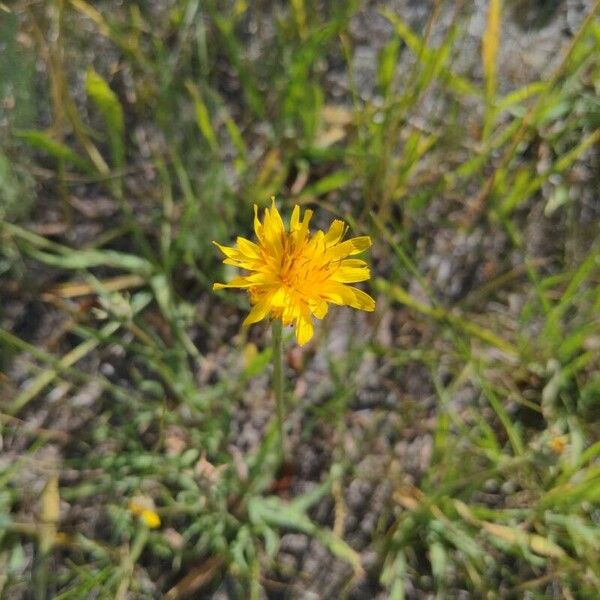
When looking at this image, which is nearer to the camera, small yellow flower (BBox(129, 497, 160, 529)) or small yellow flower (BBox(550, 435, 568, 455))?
small yellow flower (BBox(550, 435, 568, 455))

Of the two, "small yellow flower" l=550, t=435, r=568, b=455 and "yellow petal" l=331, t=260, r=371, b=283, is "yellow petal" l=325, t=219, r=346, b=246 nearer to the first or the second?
"yellow petal" l=331, t=260, r=371, b=283

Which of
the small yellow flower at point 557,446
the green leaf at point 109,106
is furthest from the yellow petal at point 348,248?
A: the green leaf at point 109,106

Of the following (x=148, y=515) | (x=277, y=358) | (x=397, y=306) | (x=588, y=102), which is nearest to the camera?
(x=277, y=358)

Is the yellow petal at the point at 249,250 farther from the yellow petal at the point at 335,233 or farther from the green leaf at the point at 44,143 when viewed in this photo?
the green leaf at the point at 44,143

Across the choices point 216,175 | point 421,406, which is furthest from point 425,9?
point 421,406

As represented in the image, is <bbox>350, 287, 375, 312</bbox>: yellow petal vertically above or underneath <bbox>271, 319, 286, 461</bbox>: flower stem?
above

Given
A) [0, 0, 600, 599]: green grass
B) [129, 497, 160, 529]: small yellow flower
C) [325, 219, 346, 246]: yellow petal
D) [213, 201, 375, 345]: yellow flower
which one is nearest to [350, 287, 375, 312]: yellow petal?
[213, 201, 375, 345]: yellow flower

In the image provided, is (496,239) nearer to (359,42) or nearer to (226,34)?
(359,42)
